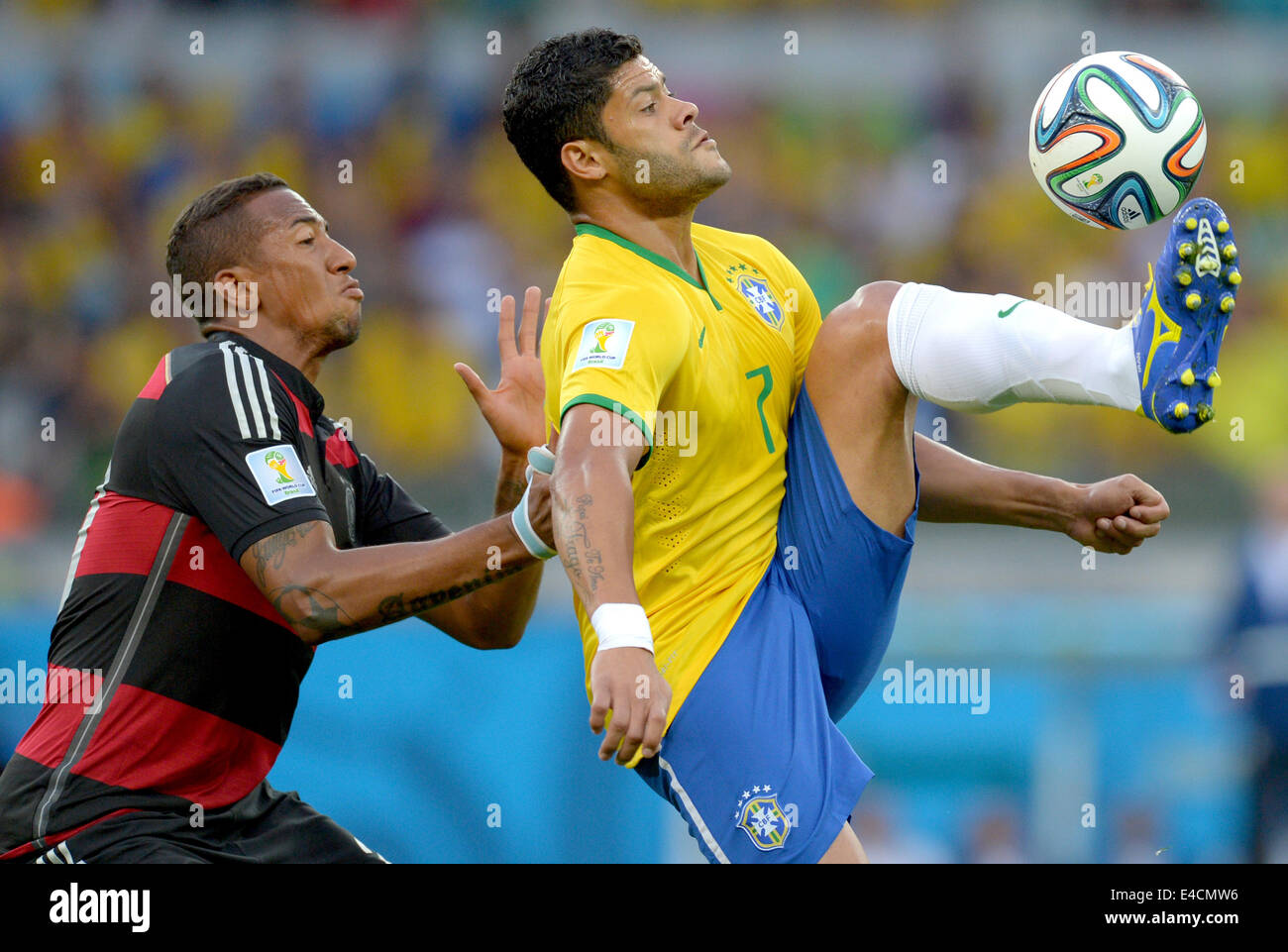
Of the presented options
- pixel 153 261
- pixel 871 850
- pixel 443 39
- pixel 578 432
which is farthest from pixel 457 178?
pixel 578 432

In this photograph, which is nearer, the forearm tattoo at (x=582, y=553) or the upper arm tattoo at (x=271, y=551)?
the forearm tattoo at (x=582, y=553)

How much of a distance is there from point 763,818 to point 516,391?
1503 millimetres

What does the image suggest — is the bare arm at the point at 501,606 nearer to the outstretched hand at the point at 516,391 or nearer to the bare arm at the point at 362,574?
the outstretched hand at the point at 516,391

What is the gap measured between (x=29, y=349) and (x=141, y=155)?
5.48 feet

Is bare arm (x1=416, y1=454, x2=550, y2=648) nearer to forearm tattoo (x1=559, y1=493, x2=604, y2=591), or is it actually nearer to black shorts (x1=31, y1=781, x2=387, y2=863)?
black shorts (x1=31, y1=781, x2=387, y2=863)

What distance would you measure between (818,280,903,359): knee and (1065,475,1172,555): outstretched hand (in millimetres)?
802

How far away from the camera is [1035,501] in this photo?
13.1 feet

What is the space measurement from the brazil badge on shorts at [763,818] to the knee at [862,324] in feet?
3.38

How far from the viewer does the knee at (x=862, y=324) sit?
11.5 ft
